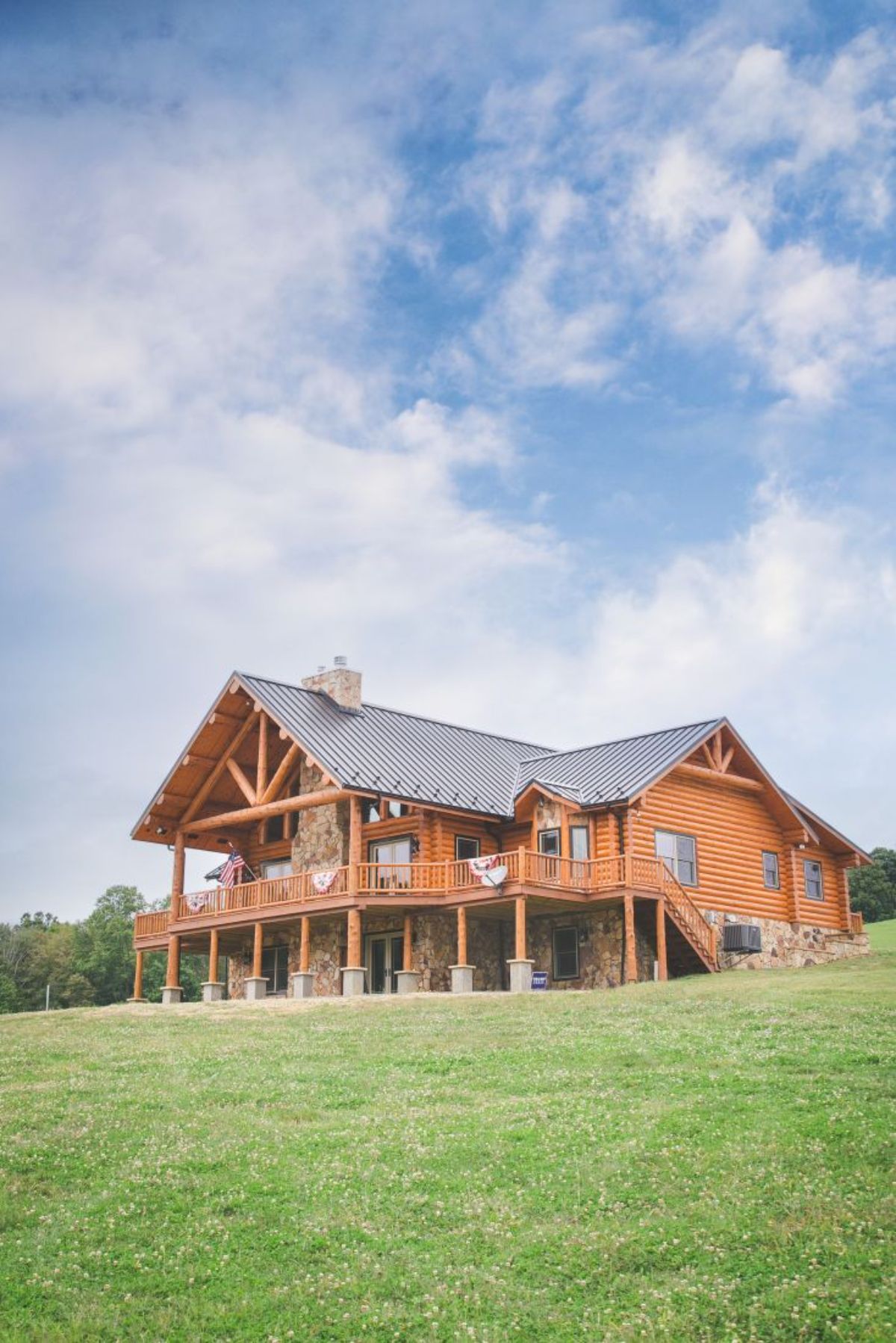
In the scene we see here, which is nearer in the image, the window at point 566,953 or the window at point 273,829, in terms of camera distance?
the window at point 566,953

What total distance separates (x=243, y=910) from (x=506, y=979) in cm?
811

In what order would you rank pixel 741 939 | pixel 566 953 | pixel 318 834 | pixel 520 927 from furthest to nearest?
pixel 318 834, pixel 741 939, pixel 566 953, pixel 520 927

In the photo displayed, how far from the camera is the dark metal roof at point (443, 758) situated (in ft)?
116

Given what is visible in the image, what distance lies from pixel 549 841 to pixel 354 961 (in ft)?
21.2

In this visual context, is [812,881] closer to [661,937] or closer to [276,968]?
[661,937]

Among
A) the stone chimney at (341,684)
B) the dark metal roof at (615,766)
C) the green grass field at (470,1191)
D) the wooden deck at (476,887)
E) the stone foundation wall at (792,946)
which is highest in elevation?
the stone chimney at (341,684)

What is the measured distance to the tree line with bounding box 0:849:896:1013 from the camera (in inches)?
3083

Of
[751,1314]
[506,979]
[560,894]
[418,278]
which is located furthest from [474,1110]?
[418,278]

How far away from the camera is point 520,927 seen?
105 feet

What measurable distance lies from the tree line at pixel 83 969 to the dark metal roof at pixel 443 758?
39993 mm

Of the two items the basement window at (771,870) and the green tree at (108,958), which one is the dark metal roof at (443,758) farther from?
the green tree at (108,958)

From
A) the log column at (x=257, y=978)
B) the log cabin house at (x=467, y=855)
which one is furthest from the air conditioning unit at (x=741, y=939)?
the log column at (x=257, y=978)

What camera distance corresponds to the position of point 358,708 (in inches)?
1640

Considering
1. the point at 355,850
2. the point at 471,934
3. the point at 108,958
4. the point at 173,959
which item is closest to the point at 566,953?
the point at 471,934
